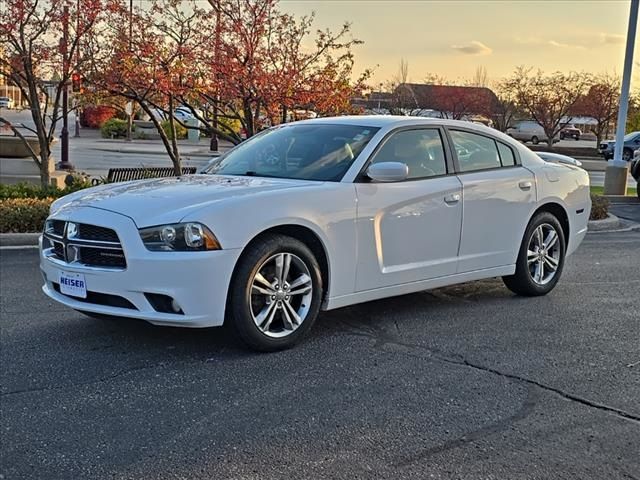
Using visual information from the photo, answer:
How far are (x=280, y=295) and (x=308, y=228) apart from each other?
486 mm

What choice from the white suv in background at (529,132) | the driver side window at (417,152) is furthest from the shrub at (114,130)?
the driver side window at (417,152)

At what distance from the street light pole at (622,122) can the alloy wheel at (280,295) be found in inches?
524

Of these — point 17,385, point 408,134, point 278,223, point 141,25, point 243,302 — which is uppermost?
point 141,25

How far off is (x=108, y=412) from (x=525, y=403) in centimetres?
226

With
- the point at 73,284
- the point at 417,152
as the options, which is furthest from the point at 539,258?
the point at 73,284

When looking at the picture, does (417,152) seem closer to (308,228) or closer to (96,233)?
(308,228)

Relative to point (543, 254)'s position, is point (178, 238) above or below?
above

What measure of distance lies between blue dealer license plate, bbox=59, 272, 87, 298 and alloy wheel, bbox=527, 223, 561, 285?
3.82m

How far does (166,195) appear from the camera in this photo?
4867mm

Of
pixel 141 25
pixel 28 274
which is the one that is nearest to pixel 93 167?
pixel 141 25

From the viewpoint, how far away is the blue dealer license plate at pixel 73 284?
15.5ft

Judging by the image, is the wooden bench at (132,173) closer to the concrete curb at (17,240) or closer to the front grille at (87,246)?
the concrete curb at (17,240)

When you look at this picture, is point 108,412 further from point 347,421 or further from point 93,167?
point 93,167

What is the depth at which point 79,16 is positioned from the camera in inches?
461
